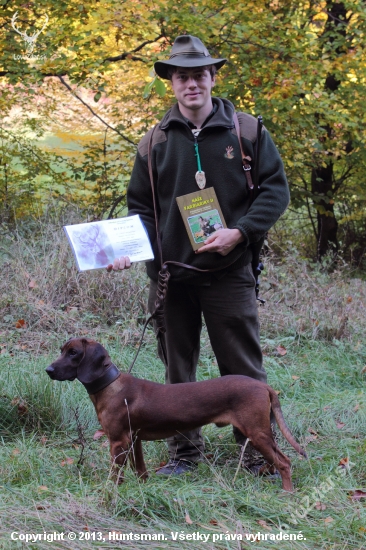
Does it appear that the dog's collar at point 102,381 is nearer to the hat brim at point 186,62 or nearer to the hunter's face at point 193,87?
the hunter's face at point 193,87

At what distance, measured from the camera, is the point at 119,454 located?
375 centimetres

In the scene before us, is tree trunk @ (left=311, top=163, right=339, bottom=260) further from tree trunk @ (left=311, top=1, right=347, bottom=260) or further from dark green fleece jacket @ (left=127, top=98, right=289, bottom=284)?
dark green fleece jacket @ (left=127, top=98, right=289, bottom=284)

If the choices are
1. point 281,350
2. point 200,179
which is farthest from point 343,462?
point 281,350

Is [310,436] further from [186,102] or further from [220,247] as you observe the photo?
[186,102]

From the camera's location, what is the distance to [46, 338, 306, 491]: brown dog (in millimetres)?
3762

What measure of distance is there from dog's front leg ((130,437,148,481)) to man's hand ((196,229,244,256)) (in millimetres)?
1206

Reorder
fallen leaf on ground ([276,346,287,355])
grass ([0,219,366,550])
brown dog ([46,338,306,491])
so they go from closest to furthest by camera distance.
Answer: grass ([0,219,366,550]) → brown dog ([46,338,306,491]) → fallen leaf on ground ([276,346,287,355])

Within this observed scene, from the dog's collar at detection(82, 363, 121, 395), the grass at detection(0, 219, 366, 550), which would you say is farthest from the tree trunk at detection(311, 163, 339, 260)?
the dog's collar at detection(82, 363, 121, 395)

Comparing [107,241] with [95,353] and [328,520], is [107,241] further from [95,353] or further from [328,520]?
[328,520]

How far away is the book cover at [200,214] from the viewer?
3881 mm

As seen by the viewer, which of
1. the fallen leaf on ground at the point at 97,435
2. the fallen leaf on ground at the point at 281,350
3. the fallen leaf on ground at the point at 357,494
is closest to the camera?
the fallen leaf on ground at the point at 357,494

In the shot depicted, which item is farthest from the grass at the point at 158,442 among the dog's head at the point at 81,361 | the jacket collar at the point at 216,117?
the jacket collar at the point at 216,117

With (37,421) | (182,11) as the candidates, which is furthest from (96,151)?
(37,421)

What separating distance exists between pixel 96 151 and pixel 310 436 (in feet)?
21.1
